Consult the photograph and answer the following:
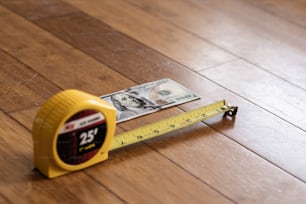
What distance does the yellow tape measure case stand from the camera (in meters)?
1.48

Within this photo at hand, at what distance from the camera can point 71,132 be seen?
1507 mm

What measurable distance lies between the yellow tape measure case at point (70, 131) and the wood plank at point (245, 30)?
33.0 inches

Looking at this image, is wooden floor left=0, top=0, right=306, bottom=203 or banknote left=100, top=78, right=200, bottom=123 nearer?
wooden floor left=0, top=0, right=306, bottom=203

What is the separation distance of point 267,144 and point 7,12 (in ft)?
3.71

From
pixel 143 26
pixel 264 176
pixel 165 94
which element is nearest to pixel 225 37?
pixel 143 26

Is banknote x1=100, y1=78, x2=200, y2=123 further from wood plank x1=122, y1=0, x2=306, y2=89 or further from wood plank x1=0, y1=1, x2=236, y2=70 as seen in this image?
wood plank x1=122, y1=0, x2=306, y2=89

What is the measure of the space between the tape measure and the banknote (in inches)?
8.9

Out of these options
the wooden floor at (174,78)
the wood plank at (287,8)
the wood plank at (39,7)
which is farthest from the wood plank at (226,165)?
the wood plank at (287,8)

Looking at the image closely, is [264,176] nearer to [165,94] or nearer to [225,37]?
[165,94]

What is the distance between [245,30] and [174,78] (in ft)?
1.78

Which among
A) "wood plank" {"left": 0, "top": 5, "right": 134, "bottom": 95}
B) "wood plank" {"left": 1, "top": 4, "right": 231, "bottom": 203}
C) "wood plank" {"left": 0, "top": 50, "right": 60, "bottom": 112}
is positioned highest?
"wood plank" {"left": 0, "top": 5, "right": 134, "bottom": 95}

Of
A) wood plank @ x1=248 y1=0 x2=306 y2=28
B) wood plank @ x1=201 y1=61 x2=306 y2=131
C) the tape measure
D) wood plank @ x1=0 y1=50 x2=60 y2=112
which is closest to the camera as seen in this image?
the tape measure

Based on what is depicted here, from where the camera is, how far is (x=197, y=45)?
232 centimetres

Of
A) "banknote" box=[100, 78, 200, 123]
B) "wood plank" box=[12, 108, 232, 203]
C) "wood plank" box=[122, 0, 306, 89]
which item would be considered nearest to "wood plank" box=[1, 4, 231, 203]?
"wood plank" box=[12, 108, 232, 203]
